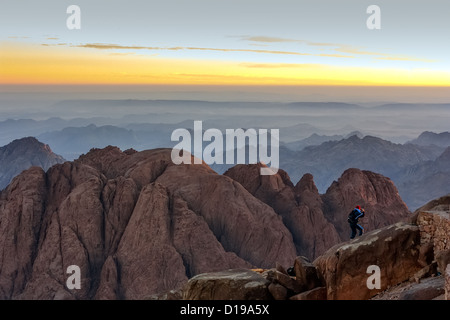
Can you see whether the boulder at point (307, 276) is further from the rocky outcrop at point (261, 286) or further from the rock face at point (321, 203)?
the rock face at point (321, 203)

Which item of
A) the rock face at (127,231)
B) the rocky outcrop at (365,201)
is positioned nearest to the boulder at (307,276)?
the rock face at (127,231)

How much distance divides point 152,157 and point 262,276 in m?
77.4

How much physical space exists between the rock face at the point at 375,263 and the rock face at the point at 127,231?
56.9 m

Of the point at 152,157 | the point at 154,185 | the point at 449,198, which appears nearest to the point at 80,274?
the point at 154,185

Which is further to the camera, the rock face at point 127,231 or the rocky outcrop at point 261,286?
the rock face at point 127,231

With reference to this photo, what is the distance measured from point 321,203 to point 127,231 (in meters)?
39.1

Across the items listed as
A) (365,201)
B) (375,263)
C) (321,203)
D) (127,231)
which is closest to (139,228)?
(127,231)

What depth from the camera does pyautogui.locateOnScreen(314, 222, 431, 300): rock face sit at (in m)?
40.7

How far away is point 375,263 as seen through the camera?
41.1 meters

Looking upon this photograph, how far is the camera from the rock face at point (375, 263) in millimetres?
40656

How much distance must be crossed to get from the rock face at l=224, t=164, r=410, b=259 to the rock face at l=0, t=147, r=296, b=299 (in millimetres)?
4954

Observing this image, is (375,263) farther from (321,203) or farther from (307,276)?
(321,203)

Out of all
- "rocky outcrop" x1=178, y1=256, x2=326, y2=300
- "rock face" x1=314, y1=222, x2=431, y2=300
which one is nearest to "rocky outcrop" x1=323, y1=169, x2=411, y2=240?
"rocky outcrop" x1=178, y1=256, x2=326, y2=300

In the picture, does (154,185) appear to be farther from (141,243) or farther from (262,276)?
(262,276)
